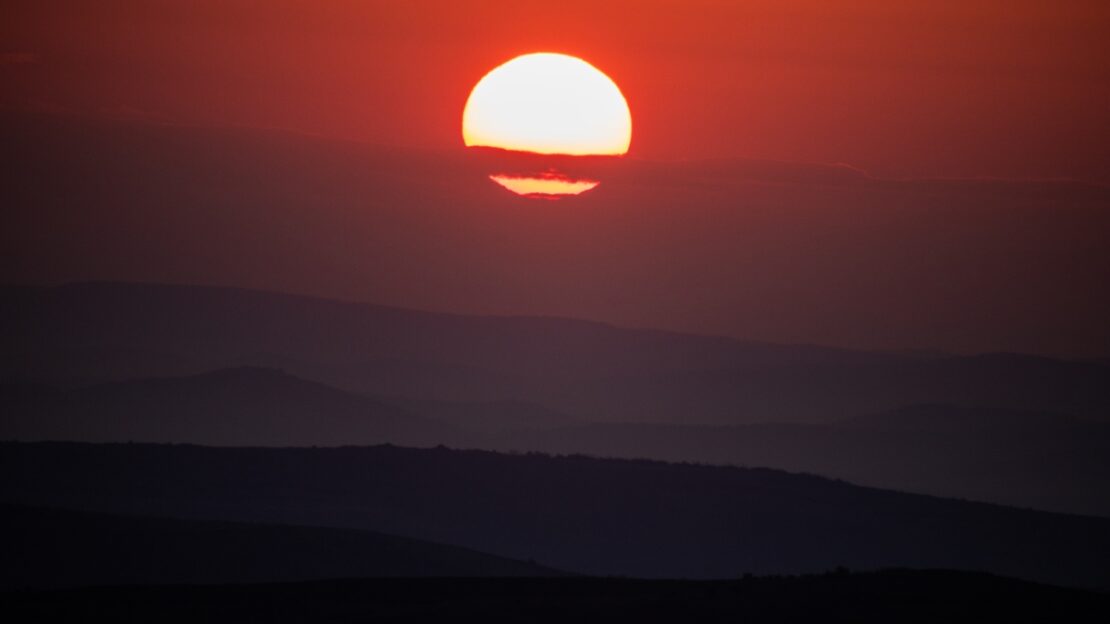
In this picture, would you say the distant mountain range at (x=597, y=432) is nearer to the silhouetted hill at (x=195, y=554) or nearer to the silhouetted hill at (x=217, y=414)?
the silhouetted hill at (x=217, y=414)

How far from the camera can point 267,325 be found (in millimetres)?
154000

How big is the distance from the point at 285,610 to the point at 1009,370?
115 m

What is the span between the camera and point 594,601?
21.2 meters

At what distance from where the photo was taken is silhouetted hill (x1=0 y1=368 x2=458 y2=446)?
109m

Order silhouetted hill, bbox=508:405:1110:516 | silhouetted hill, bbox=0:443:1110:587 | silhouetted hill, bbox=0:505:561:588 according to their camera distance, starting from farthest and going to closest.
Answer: silhouetted hill, bbox=508:405:1110:516 < silhouetted hill, bbox=0:443:1110:587 < silhouetted hill, bbox=0:505:561:588

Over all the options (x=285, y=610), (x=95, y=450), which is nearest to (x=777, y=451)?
(x=95, y=450)

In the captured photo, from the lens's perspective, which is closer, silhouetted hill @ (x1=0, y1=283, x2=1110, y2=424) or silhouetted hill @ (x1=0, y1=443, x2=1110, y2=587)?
silhouetted hill @ (x1=0, y1=443, x2=1110, y2=587)

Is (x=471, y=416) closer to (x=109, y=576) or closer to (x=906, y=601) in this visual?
(x=109, y=576)

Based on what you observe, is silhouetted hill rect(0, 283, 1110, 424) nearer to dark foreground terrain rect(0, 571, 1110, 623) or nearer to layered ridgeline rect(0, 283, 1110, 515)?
layered ridgeline rect(0, 283, 1110, 515)

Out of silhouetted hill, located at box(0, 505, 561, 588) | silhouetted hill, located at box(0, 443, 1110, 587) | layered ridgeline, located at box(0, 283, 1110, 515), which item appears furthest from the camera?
layered ridgeline, located at box(0, 283, 1110, 515)

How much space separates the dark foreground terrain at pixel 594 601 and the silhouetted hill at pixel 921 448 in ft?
245

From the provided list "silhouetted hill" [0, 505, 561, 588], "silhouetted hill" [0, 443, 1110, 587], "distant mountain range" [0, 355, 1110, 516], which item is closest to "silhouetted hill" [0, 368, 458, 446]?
"distant mountain range" [0, 355, 1110, 516]

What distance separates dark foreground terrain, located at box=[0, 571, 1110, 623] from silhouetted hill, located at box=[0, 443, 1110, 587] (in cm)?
2435

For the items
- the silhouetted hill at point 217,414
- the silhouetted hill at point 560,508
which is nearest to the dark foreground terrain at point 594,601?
the silhouetted hill at point 560,508
